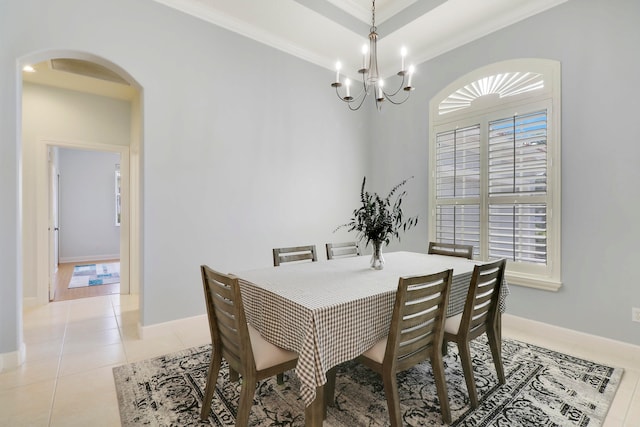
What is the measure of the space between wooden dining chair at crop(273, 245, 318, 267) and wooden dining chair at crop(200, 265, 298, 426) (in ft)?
2.76

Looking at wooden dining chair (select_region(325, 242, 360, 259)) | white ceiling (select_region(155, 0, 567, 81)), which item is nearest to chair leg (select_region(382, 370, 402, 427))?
wooden dining chair (select_region(325, 242, 360, 259))

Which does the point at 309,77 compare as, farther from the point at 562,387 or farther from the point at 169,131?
the point at 562,387

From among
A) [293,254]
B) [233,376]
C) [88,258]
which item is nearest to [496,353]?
[293,254]

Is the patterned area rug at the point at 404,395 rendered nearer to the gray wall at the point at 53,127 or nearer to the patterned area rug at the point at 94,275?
the gray wall at the point at 53,127

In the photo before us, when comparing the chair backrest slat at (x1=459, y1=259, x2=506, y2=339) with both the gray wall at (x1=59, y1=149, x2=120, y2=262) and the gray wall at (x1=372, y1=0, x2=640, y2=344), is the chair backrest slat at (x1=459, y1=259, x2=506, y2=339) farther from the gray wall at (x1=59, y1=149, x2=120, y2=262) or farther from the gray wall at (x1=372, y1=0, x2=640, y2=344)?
the gray wall at (x1=59, y1=149, x2=120, y2=262)

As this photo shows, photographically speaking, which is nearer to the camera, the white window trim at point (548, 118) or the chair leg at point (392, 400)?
the chair leg at point (392, 400)

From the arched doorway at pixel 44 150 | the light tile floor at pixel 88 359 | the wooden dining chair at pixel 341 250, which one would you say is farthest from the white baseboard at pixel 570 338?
the arched doorway at pixel 44 150

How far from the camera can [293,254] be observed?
2707mm

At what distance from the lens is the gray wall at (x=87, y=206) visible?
7.13m

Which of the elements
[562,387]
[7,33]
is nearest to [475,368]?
[562,387]

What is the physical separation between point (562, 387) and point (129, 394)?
2.91 m

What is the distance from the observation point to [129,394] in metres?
2.02

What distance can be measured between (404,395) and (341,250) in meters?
1.34

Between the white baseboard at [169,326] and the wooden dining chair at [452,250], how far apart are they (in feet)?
8.17
